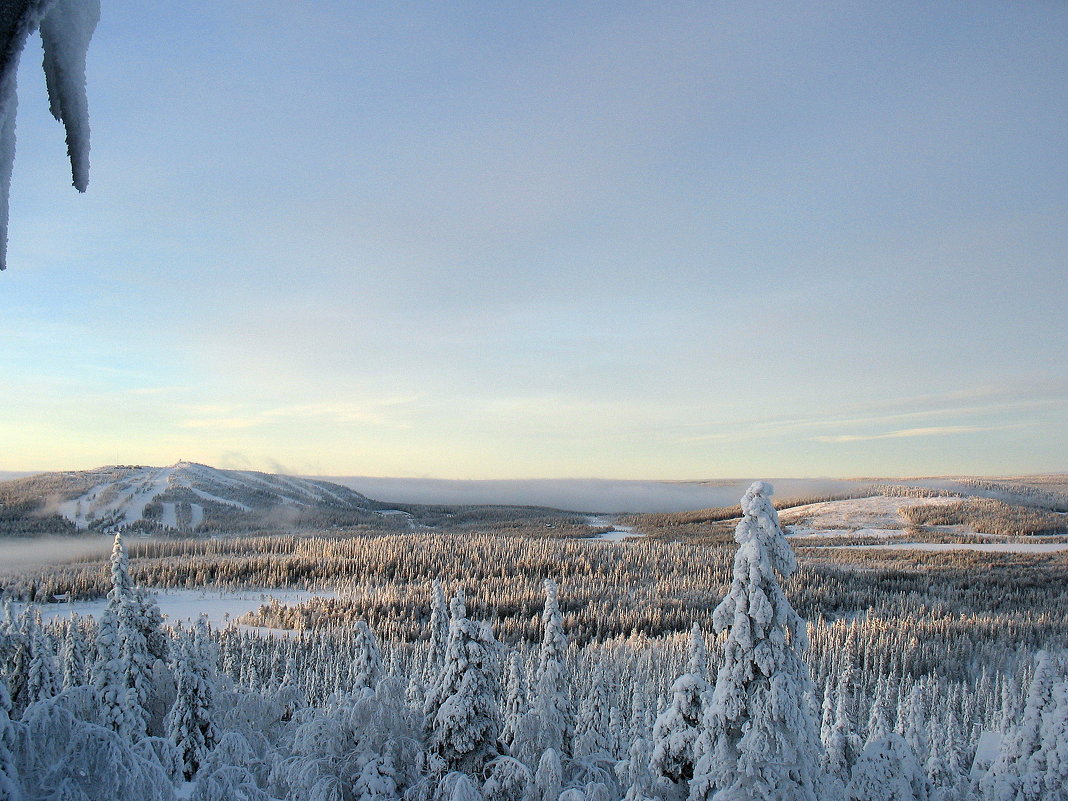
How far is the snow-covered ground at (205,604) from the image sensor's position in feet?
364

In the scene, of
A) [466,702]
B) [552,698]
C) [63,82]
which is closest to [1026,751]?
[552,698]

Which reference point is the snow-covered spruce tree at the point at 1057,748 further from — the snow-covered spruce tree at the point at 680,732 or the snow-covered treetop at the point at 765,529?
the snow-covered treetop at the point at 765,529

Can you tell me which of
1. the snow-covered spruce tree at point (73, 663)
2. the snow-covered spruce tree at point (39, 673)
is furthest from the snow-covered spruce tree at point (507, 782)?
the snow-covered spruce tree at point (73, 663)

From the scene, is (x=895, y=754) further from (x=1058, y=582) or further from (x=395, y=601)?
(x=1058, y=582)

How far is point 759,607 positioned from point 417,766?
28.5 feet

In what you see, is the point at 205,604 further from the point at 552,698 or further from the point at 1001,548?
the point at 1001,548

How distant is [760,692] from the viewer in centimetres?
1200

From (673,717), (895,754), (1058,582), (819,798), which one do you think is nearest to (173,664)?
(673,717)

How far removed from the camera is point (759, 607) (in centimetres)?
1205

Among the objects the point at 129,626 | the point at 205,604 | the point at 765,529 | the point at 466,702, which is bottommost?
the point at 205,604

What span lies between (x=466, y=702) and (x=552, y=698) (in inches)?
150

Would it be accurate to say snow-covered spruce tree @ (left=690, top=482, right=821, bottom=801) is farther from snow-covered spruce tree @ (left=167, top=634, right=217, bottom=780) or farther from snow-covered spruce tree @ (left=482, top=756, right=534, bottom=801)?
snow-covered spruce tree @ (left=167, top=634, right=217, bottom=780)

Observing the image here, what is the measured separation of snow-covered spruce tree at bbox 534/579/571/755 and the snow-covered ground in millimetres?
102729

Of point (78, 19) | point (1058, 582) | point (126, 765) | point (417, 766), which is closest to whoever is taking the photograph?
point (78, 19)
